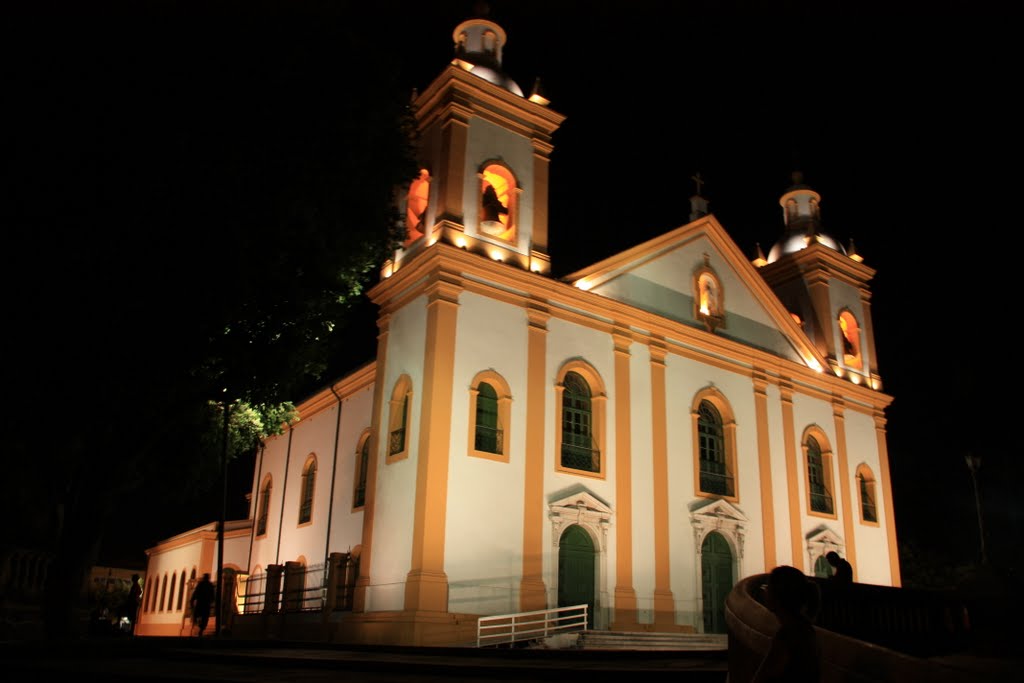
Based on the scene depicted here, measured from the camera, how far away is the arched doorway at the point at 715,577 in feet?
67.2

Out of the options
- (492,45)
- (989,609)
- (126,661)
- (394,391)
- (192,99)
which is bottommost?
(126,661)

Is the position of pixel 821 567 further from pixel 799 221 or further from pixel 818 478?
pixel 799 221

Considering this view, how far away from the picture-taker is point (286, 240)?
1191 centimetres

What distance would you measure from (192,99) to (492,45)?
1339 cm

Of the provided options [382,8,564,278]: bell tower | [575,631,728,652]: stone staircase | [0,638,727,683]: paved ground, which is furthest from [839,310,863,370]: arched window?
[0,638,727,683]: paved ground

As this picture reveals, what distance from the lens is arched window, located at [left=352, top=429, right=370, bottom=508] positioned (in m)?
21.7

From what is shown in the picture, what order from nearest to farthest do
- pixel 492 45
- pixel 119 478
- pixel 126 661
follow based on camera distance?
1. pixel 126 661
2. pixel 119 478
3. pixel 492 45

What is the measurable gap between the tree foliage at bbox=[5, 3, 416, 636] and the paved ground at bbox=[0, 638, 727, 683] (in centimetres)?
257

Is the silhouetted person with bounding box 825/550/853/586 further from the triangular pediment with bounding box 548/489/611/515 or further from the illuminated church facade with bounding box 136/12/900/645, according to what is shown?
the triangular pediment with bounding box 548/489/611/515

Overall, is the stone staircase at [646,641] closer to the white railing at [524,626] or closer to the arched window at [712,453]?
the white railing at [524,626]

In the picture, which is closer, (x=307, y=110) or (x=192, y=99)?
(x=192, y=99)

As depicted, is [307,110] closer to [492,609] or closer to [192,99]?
[192,99]

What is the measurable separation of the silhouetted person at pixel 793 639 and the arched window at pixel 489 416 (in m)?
13.9

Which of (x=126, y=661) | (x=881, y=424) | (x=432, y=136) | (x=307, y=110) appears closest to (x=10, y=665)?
(x=126, y=661)
